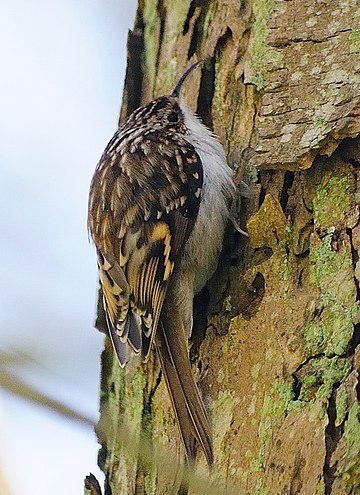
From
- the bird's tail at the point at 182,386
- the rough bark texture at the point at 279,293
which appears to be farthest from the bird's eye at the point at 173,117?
the bird's tail at the point at 182,386

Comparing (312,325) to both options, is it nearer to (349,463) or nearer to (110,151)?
(349,463)

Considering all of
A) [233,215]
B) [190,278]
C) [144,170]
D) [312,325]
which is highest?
[144,170]

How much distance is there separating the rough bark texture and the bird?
0.16 ft

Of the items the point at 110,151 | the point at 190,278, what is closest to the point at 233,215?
the point at 190,278

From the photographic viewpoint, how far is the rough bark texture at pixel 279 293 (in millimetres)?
1349

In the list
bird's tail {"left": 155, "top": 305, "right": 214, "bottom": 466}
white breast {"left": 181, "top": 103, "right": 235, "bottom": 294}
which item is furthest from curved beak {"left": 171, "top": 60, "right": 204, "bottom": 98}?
bird's tail {"left": 155, "top": 305, "right": 214, "bottom": 466}

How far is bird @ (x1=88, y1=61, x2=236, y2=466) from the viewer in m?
1.77

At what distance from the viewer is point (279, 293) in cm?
156

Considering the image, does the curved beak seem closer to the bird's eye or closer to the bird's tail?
the bird's eye

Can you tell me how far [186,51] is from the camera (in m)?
2.10

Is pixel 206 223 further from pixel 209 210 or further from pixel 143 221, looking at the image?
pixel 143 221

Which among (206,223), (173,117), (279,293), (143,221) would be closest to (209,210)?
(206,223)

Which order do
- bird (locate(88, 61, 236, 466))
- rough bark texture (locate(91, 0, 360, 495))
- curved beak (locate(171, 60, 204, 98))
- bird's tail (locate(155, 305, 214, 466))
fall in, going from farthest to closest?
curved beak (locate(171, 60, 204, 98)), bird (locate(88, 61, 236, 466)), bird's tail (locate(155, 305, 214, 466)), rough bark texture (locate(91, 0, 360, 495))

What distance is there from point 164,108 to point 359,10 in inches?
24.5
